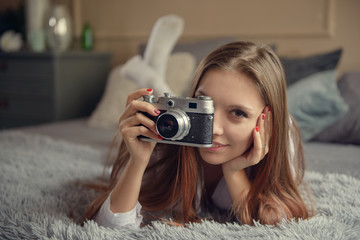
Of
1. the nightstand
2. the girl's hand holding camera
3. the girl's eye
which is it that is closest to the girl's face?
the girl's eye

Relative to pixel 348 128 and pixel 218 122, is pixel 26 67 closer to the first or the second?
pixel 348 128

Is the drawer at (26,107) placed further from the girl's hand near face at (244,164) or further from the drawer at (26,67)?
the girl's hand near face at (244,164)

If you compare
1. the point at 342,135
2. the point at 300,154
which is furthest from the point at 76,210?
the point at 342,135

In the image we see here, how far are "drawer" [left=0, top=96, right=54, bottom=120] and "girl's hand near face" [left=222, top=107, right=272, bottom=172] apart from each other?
6.30ft

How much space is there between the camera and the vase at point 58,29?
2625 mm

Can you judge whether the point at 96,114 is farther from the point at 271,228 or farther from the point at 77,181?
the point at 271,228

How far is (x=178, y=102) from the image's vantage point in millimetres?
750

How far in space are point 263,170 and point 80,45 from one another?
2456 millimetres

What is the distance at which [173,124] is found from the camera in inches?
28.5

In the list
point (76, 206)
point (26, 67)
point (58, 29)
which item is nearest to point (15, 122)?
point (26, 67)

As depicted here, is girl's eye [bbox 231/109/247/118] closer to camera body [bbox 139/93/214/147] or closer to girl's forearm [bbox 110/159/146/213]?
camera body [bbox 139/93/214/147]

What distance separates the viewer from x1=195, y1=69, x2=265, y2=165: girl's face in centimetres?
80

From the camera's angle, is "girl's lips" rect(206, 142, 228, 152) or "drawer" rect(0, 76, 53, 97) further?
"drawer" rect(0, 76, 53, 97)

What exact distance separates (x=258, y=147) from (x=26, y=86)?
2174mm
